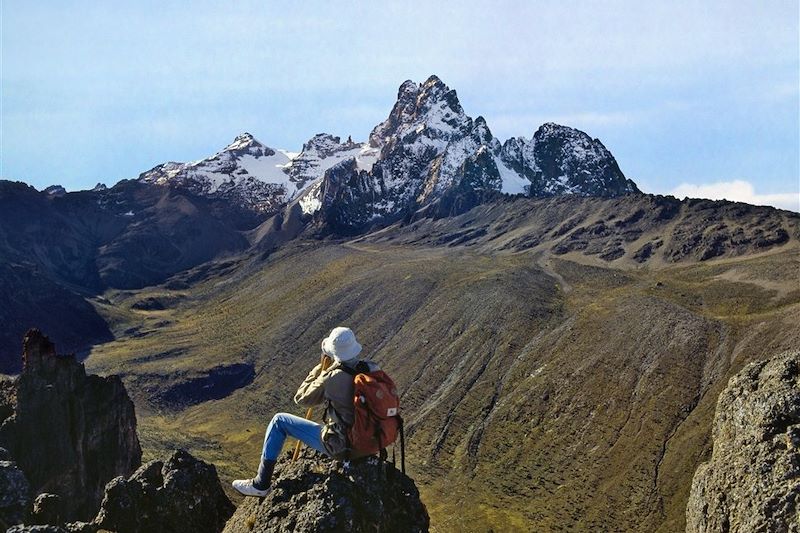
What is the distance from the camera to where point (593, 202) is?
19225cm

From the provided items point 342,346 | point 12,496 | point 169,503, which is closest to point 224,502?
point 169,503

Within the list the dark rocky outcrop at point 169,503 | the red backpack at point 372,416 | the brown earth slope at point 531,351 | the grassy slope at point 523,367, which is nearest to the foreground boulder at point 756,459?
the red backpack at point 372,416

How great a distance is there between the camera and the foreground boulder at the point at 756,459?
1127 cm

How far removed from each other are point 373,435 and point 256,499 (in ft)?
9.13

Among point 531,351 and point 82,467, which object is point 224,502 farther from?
point 531,351

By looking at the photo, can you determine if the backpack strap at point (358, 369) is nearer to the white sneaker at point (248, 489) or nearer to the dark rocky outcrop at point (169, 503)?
the white sneaker at point (248, 489)

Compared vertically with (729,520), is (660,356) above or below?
below

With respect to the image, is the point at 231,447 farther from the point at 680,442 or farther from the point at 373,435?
the point at 373,435

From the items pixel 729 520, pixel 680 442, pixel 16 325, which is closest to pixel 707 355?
pixel 680 442

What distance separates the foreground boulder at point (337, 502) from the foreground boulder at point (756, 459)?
17.6 ft

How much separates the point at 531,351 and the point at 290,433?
9397cm

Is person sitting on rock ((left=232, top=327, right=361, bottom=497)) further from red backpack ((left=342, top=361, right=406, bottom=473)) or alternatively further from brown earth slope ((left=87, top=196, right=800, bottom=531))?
brown earth slope ((left=87, top=196, right=800, bottom=531))

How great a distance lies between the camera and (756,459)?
12.1m

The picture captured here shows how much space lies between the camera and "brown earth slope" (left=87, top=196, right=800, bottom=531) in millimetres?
74500
